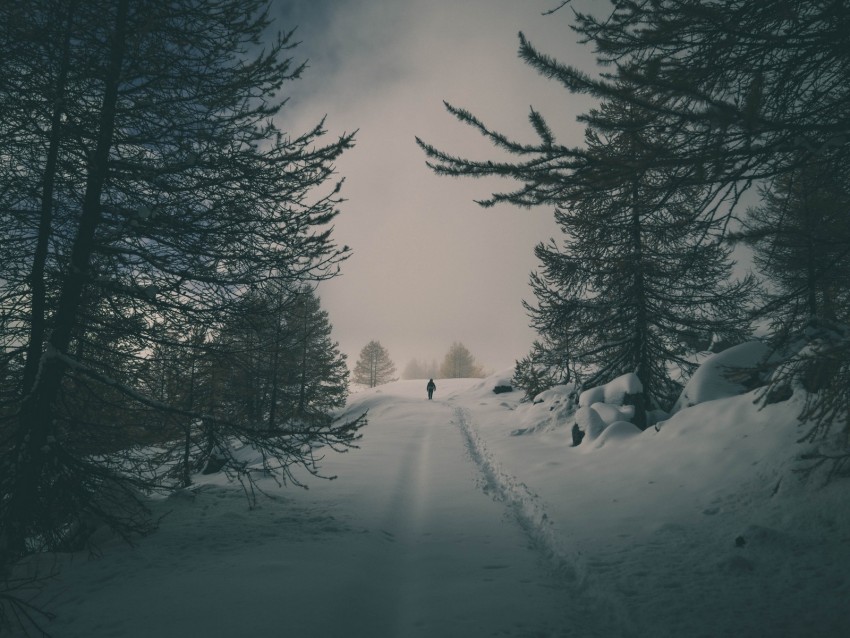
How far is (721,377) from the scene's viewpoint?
9.02m

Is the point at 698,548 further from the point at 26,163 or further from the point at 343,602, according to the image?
the point at 26,163

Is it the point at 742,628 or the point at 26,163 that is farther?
the point at 26,163

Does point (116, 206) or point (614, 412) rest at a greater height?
point (116, 206)

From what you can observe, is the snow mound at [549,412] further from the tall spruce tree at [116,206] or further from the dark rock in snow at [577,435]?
the tall spruce tree at [116,206]

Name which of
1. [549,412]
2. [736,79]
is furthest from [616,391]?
[736,79]

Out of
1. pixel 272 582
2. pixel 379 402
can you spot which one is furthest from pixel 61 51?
pixel 379 402

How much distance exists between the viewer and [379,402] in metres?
31.5

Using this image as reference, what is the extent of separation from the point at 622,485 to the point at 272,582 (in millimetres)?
6145

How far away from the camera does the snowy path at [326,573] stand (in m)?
3.47

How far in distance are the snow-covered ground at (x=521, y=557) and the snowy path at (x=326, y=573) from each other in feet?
0.08

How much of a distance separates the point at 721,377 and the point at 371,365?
173 ft

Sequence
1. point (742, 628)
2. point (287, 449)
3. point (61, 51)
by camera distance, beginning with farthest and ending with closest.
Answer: point (287, 449) < point (61, 51) < point (742, 628)

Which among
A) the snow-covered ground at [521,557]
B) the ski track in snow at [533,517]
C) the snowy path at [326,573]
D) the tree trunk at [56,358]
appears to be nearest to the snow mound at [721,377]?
the snow-covered ground at [521,557]

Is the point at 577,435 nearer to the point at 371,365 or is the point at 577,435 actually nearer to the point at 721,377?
the point at 721,377
